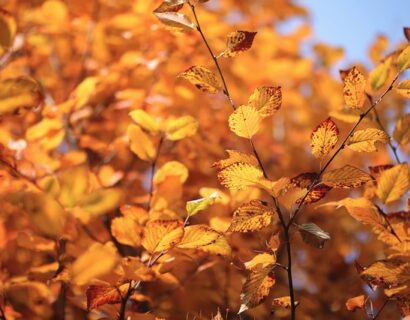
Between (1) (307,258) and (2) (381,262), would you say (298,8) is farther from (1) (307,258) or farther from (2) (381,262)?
(2) (381,262)

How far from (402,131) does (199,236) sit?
1.94 ft

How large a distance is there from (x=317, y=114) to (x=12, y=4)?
7.11 feet

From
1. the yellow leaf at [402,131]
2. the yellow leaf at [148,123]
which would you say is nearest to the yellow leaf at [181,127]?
the yellow leaf at [148,123]

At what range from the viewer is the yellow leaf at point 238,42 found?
849 mm

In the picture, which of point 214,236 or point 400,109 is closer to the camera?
point 214,236

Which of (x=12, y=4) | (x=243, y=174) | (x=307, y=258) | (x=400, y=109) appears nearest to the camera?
(x=243, y=174)

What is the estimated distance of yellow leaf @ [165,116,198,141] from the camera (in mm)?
1167

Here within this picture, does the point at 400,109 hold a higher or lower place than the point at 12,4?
lower

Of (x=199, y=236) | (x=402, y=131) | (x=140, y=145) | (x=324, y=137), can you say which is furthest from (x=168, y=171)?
(x=402, y=131)

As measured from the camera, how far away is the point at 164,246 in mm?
813

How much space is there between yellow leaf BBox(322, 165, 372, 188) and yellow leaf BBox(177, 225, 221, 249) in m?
0.23

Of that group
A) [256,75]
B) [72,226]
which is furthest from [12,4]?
[72,226]

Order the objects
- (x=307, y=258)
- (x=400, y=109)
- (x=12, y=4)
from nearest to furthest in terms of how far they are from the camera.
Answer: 1. (x=12, y=4)
2. (x=307, y=258)
3. (x=400, y=109)

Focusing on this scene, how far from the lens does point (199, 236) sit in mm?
809
